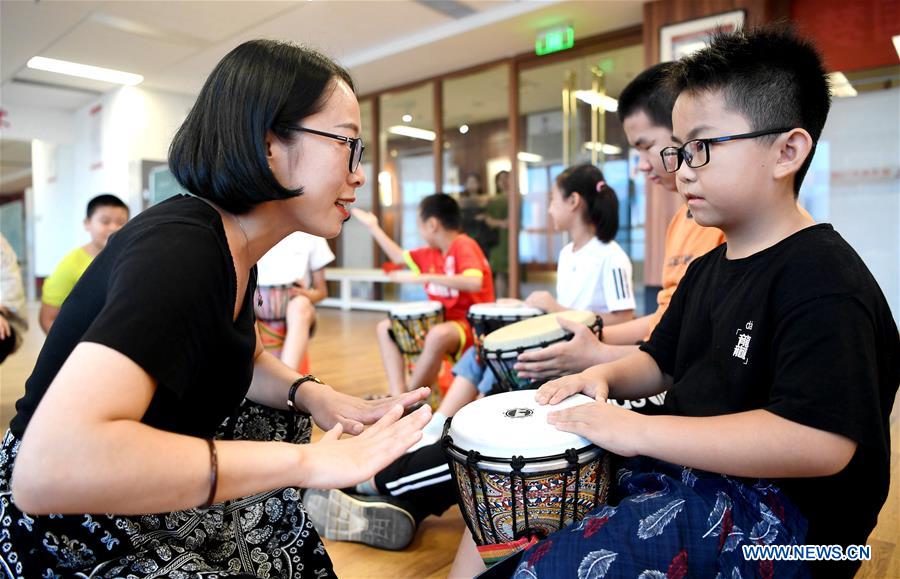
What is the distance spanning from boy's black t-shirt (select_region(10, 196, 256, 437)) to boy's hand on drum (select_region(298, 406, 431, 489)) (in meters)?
0.20

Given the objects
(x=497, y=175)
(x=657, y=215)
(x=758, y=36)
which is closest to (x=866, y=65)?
(x=657, y=215)

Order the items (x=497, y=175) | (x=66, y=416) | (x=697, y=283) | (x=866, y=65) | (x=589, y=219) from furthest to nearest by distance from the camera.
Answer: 1. (x=497, y=175)
2. (x=866, y=65)
3. (x=589, y=219)
4. (x=697, y=283)
5. (x=66, y=416)

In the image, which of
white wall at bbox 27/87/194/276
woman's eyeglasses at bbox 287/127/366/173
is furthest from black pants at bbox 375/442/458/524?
white wall at bbox 27/87/194/276

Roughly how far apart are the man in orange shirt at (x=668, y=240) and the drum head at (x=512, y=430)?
1.34 ft

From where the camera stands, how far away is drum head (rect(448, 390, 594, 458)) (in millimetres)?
1021

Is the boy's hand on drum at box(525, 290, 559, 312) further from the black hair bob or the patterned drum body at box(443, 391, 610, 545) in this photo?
the black hair bob

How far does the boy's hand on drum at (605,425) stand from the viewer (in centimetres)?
98

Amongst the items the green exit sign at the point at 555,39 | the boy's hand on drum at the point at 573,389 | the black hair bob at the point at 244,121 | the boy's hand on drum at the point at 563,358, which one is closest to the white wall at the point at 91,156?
the green exit sign at the point at 555,39

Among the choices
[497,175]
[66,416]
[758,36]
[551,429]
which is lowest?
[551,429]

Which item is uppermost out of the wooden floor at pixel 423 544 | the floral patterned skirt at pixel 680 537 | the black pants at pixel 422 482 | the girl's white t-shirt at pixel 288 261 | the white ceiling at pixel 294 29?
the white ceiling at pixel 294 29

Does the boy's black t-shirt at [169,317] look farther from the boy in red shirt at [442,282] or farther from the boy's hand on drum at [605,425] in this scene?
the boy in red shirt at [442,282]

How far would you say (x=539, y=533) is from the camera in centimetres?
109

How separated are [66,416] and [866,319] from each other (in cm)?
105

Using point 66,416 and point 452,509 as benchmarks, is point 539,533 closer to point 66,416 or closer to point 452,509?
point 66,416
